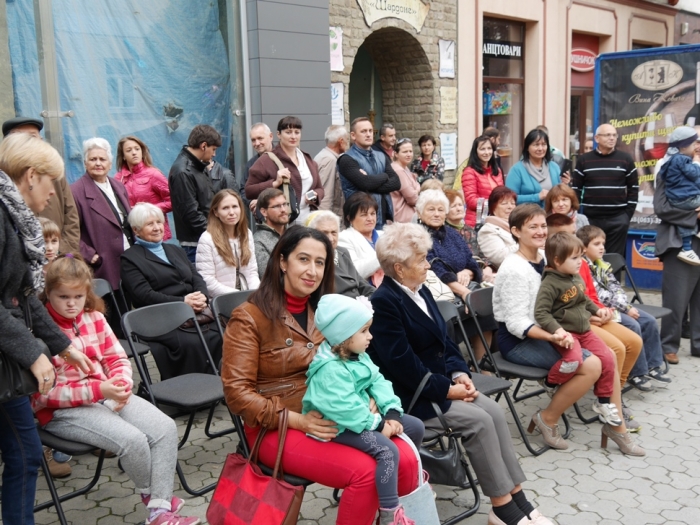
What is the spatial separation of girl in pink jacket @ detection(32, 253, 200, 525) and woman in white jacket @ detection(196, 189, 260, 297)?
1566mm

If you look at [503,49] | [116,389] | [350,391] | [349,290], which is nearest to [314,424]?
[350,391]

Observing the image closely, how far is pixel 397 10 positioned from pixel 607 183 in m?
4.32

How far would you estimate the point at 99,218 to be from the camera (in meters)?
5.46

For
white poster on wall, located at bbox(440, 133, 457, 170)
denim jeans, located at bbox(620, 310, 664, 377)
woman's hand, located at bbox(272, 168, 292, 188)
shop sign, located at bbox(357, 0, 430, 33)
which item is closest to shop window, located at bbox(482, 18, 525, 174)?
white poster on wall, located at bbox(440, 133, 457, 170)

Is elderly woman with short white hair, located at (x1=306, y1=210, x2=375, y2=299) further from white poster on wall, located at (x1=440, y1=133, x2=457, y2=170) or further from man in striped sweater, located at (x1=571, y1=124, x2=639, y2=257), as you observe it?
white poster on wall, located at (x1=440, y1=133, x2=457, y2=170)

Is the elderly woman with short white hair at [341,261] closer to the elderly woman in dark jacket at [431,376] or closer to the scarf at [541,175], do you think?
the elderly woman in dark jacket at [431,376]

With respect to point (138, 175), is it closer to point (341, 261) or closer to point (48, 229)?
point (48, 229)

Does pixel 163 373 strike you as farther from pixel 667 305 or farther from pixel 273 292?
pixel 667 305

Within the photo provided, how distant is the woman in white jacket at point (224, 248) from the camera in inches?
204

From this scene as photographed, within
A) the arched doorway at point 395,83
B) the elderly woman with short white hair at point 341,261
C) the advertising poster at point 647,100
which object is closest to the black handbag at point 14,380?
the elderly woman with short white hair at point 341,261

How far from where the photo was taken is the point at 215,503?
296cm

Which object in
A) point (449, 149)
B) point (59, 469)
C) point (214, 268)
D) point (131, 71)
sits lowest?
point (59, 469)

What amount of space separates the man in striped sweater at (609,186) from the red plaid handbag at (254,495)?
18.4ft

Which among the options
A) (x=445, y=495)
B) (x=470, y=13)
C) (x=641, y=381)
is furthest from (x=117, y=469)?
(x=470, y=13)
